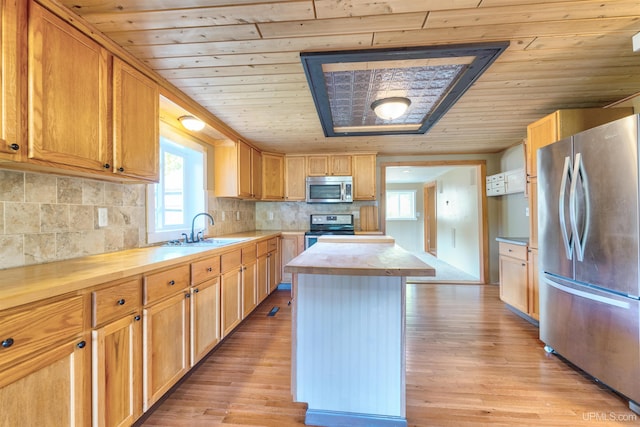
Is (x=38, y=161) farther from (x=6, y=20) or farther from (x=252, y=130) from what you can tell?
(x=252, y=130)

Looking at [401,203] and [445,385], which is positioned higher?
[401,203]

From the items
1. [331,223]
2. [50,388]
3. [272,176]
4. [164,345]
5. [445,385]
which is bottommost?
[445,385]

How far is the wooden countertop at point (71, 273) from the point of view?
36.9 inches

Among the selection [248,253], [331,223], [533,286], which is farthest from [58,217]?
[533,286]

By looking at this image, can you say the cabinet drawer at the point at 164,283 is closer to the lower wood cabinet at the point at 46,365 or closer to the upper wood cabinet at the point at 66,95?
the lower wood cabinet at the point at 46,365

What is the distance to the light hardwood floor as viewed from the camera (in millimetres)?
1541

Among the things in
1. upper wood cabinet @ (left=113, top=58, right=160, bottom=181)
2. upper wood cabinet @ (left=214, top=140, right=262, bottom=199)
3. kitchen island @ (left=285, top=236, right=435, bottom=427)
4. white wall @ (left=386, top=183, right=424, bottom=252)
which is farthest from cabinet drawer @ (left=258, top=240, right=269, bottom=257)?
white wall @ (left=386, top=183, right=424, bottom=252)

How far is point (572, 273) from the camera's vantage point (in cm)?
188

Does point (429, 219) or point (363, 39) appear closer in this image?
point (363, 39)

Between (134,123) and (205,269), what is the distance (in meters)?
1.09

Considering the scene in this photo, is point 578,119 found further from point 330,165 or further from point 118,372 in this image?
point 118,372

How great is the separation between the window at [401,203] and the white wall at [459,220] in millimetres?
1317

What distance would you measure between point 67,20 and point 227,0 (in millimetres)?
789

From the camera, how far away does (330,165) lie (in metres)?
4.28
